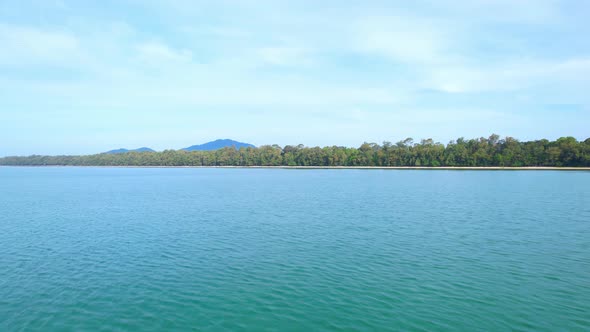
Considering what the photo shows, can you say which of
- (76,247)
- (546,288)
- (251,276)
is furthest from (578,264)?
(76,247)

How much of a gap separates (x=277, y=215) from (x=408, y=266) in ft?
48.0

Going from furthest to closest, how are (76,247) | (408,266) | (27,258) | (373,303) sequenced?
1. (76,247)
2. (27,258)
3. (408,266)
4. (373,303)

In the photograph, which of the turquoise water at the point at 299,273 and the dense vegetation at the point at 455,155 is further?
the dense vegetation at the point at 455,155

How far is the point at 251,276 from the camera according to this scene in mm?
14039

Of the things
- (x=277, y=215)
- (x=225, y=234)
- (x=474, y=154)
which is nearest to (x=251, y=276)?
(x=225, y=234)

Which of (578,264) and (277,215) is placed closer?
(578,264)

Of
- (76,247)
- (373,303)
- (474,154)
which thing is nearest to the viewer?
(373,303)

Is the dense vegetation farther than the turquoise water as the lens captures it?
Yes

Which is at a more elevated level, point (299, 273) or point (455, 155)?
point (455, 155)

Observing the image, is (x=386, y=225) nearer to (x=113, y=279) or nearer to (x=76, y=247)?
(x=113, y=279)

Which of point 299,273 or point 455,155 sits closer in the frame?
point 299,273

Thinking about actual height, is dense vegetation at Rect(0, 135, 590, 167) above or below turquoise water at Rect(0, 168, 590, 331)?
above

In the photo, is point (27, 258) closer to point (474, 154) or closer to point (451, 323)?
point (451, 323)

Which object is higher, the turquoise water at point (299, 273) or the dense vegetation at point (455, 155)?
the dense vegetation at point (455, 155)
